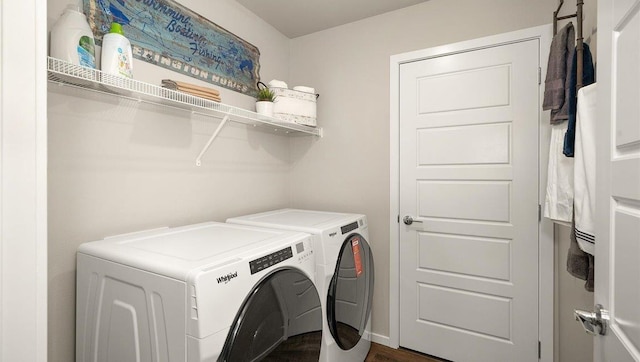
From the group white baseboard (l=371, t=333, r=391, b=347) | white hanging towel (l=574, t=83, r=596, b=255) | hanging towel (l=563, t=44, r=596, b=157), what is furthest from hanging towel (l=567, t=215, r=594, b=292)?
white baseboard (l=371, t=333, r=391, b=347)

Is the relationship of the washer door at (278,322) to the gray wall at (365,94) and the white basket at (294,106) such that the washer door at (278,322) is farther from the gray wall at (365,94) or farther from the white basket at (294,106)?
the white basket at (294,106)

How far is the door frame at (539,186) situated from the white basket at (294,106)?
24.8 inches

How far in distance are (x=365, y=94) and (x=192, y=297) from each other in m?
1.96

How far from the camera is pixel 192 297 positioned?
88cm

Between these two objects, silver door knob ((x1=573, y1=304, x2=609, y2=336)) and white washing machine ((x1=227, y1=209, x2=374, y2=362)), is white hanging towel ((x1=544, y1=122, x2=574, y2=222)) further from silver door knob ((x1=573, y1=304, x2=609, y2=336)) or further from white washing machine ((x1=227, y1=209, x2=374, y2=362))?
white washing machine ((x1=227, y1=209, x2=374, y2=362))

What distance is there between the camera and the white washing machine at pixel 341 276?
1.54 m

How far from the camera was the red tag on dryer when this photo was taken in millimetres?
1815

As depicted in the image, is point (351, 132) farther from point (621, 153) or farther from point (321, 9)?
point (621, 153)

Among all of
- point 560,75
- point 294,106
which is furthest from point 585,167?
point 294,106

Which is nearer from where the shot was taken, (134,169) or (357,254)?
(134,169)

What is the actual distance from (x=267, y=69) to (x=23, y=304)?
214 centimetres

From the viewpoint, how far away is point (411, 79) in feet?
7.14

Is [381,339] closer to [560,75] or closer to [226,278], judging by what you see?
[226,278]

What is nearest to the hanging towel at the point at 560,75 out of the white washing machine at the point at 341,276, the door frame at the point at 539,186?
the door frame at the point at 539,186
